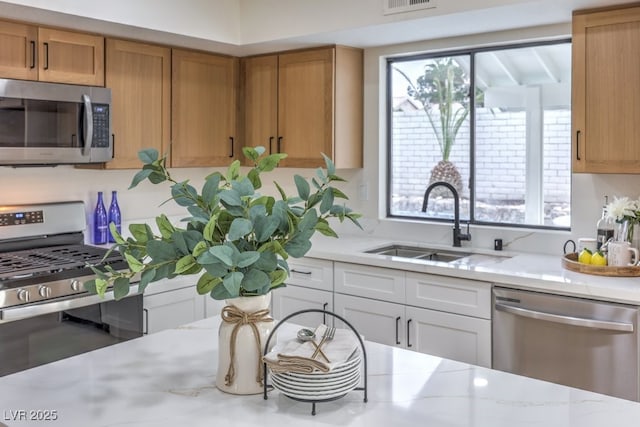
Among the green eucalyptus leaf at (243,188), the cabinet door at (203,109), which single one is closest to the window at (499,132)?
the cabinet door at (203,109)

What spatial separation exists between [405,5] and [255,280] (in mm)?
2083

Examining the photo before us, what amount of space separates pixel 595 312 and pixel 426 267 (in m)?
0.77

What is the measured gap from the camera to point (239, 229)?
1263 millimetres

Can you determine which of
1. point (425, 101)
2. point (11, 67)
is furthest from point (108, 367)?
point (425, 101)

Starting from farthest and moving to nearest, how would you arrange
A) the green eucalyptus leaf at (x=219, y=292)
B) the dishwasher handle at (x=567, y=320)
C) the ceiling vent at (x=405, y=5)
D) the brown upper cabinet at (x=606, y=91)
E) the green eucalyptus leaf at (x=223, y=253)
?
the ceiling vent at (x=405, y=5) → the brown upper cabinet at (x=606, y=91) → the dishwasher handle at (x=567, y=320) → the green eucalyptus leaf at (x=219, y=292) → the green eucalyptus leaf at (x=223, y=253)

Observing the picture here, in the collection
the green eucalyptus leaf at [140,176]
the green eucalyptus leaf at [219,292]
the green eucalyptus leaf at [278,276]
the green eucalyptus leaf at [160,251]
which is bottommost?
the green eucalyptus leaf at [219,292]

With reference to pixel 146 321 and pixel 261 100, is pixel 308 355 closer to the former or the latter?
pixel 146 321

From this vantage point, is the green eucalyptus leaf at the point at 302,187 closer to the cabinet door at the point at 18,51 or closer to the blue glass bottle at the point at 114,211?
the cabinet door at the point at 18,51

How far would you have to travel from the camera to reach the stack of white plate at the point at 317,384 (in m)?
1.30

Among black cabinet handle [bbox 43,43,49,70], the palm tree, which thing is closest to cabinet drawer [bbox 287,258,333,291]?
the palm tree

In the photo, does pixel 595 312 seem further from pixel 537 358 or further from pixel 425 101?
pixel 425 101

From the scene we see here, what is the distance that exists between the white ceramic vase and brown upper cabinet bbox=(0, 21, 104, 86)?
6.90 feet

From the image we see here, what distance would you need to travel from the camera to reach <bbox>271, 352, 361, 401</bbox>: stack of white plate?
1305mm

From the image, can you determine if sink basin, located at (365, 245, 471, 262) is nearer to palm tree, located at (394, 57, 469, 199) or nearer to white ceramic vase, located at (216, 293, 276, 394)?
palm tree, located at (394, 57, 469, 199)
